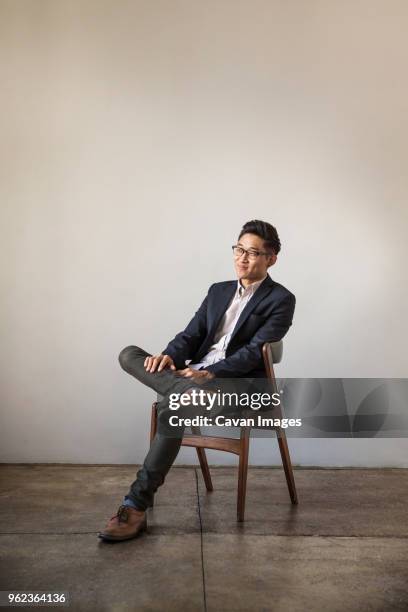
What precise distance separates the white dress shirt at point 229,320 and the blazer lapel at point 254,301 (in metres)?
0.04

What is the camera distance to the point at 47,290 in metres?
3.78

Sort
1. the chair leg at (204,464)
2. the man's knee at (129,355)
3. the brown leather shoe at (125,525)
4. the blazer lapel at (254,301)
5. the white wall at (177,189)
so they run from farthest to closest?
the white wall at (177,189)
the chair leg at (204,464)
the blazer lapel at (254,301)
the man's knee at (129,355)
the brown leather shoe at (125,525)

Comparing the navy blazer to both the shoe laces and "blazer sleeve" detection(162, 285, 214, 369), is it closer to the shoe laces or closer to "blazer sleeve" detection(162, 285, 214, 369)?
"blazer sleeve" detection(162, 285, 214, 369)

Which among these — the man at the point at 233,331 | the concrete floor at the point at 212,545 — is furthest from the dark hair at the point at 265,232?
the concrete floor at the point at 212,545

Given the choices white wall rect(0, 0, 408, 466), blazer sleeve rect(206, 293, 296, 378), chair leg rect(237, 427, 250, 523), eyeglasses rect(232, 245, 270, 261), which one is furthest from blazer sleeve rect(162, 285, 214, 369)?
white wall rect(0, 0, 408, 466)

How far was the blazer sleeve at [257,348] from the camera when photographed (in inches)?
115

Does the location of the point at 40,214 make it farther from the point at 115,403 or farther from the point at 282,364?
the point at 282,364

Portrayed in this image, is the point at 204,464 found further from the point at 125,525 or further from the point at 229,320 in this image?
the point at 125,525

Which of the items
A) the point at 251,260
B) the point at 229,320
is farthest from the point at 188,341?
the point at 251,260

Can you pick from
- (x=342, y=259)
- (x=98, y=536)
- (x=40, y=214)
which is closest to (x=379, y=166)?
(x=342, y=259)

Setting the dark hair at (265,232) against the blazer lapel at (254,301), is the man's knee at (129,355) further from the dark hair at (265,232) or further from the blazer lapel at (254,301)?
the dark hair at (265,232)

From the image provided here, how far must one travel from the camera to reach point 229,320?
316cm

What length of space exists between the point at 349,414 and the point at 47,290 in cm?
190

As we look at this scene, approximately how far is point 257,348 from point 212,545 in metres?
0.88
